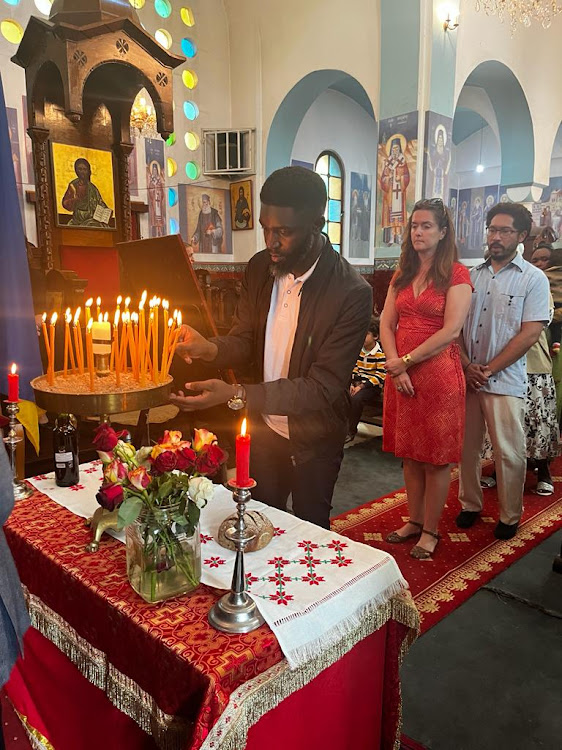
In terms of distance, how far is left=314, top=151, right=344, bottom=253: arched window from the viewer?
11.9m

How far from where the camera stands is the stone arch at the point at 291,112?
338 inches

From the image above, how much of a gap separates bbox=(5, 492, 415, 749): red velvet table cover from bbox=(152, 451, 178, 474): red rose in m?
0.32

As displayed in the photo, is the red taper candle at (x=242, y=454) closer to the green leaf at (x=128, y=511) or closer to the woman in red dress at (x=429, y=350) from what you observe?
the green leaf at (x=128, y=511)

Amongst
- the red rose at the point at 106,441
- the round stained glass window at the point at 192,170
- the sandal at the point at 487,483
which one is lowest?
the sandal at the point at 487,483

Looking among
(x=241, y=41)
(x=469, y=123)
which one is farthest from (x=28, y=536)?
(x=469, y=123)

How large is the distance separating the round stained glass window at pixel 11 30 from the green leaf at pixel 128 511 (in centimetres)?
791

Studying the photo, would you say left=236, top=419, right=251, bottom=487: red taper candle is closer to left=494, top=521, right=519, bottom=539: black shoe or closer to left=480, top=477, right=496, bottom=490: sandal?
left=494, top=521, right=519, bottom=539: black shoe

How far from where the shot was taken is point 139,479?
123cm

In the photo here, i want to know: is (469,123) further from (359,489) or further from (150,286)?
(150,286)

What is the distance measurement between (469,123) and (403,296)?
519 inches

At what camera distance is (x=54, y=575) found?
149 centimetres

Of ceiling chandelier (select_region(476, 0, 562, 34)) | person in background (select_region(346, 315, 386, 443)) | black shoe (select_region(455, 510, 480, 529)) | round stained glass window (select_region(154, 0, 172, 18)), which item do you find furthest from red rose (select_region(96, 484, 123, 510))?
round stained glass window (select_region(154, 0, 172, 18))

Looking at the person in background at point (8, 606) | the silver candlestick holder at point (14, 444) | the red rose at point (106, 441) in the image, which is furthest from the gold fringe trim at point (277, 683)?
the silver candlestick holder at point (14, 444)

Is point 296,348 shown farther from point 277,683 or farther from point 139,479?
point 277,683
